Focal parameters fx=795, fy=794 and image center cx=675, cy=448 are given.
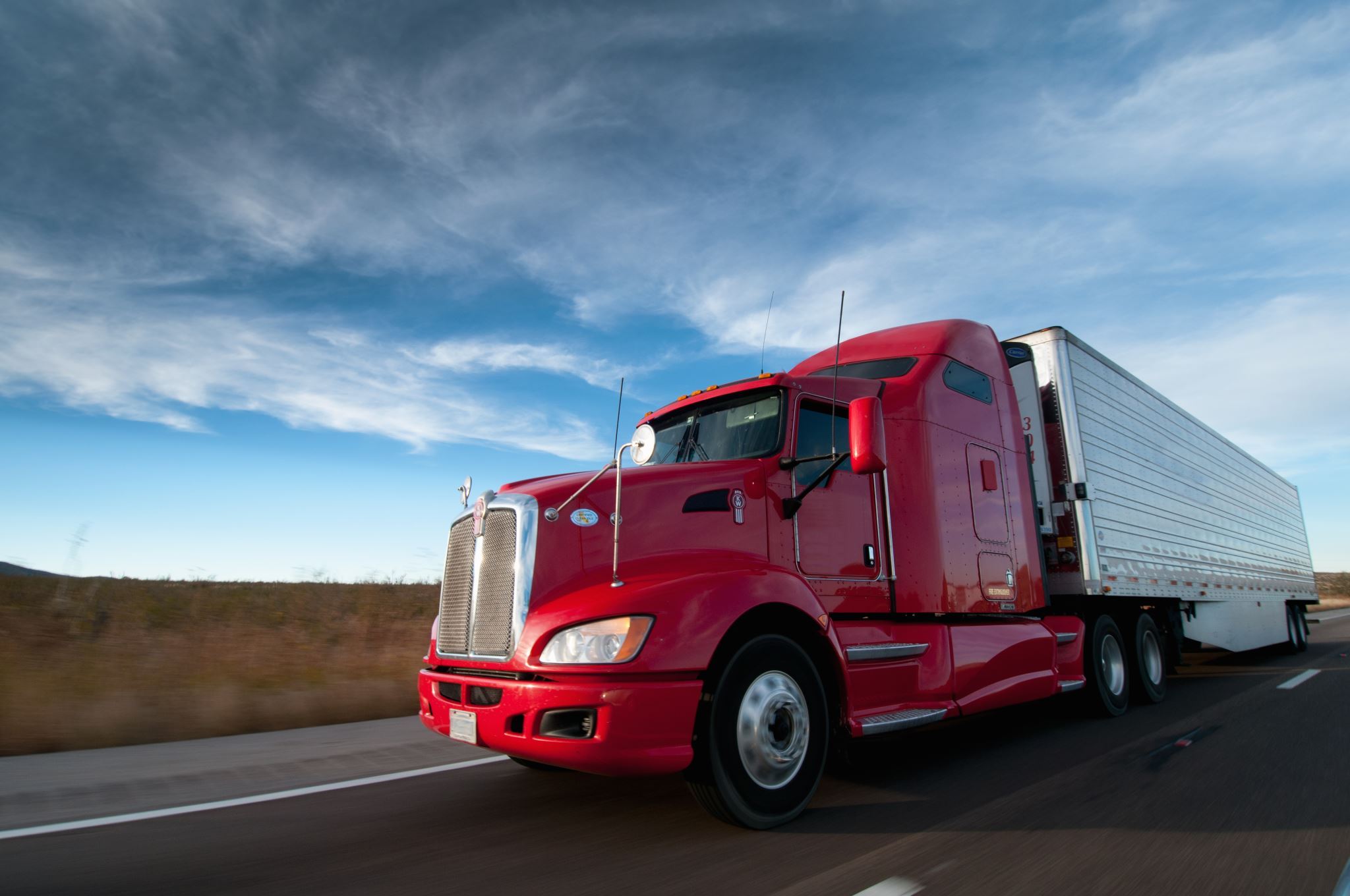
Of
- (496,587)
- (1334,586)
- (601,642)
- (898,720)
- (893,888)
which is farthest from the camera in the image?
(1334,586)

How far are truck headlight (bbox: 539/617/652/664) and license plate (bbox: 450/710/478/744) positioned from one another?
54cm

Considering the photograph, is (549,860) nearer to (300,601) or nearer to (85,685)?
(85,685)

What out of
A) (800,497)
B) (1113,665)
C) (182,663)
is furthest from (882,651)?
(182,663)

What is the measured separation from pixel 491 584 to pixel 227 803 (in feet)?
→ 6.14

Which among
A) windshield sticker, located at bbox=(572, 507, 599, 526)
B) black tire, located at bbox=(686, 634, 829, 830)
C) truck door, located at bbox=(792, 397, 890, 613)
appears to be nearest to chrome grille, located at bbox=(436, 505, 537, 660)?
windshield sticker, located at bbox=(572, 507, 599, 526)

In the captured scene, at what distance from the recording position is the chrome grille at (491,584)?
156 inches

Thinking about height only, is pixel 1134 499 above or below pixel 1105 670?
above

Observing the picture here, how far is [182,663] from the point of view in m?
9.23

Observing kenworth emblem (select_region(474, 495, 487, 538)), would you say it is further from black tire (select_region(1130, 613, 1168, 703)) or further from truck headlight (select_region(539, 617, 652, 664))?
black tire (select_region(1130, 613, 1168, 703))

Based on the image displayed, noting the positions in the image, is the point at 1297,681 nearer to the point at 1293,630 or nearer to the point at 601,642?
the point at 1293,630

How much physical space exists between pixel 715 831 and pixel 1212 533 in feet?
33.0

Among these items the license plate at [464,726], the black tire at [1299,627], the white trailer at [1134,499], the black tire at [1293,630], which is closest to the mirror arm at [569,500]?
the license plate at [464,726]

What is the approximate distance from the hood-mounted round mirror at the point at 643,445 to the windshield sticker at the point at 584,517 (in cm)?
44

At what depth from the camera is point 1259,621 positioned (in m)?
12.3
